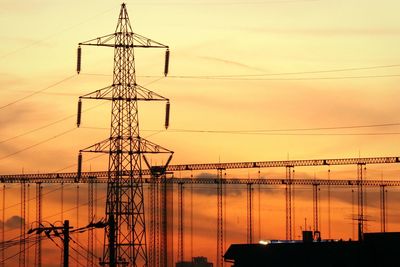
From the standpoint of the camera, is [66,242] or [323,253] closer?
[66,242]

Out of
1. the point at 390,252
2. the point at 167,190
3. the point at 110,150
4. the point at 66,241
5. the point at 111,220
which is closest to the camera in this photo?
the point at 66,241

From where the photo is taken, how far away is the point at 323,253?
422 ft

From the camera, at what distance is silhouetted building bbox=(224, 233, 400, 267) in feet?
402

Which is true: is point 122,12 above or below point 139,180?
above

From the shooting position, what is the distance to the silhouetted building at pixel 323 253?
12256cm

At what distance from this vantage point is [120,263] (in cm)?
12888

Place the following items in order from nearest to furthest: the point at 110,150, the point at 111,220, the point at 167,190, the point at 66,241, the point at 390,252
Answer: the point at 66,241
the point at 111,220
the point at 390,252
the point at 110,150
the point at 167,190

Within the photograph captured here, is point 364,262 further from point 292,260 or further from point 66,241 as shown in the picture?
point 66,241

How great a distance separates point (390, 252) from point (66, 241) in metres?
35.1

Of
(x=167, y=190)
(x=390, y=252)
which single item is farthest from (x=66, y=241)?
(x=167, y=190)

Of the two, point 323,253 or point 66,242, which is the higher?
point 66,242

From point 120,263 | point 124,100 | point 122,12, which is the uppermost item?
point 122,12

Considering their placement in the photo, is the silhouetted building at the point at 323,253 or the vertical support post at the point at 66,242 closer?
the vertical support post at the point at 66,242

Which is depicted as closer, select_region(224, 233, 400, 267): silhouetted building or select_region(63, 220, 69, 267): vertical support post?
select_region(63, 220, 69, 267): vertical support post
